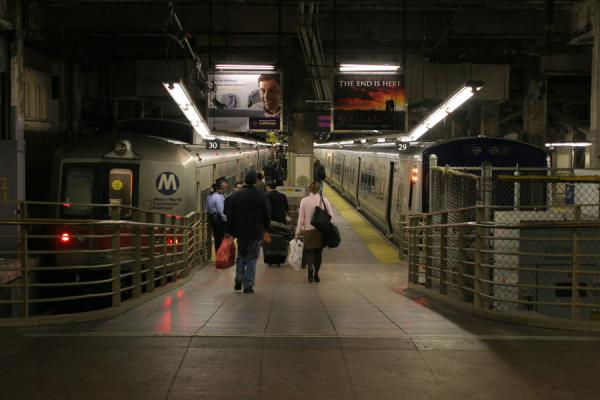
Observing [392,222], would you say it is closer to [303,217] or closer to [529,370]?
[303,217]

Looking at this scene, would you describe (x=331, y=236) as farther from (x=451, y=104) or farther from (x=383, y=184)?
(x=383, y=184)

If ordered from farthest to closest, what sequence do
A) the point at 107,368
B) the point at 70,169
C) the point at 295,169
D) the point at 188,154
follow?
the point at 295,169 < the point at 188,154 < the point at 70,169 < the point at 107,368

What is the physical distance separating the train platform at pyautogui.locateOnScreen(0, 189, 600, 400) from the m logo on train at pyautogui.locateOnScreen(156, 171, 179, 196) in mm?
5263

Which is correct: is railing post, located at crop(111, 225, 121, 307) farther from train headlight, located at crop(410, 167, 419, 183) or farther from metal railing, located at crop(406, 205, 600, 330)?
train headlight, located at crop(410, 167, 419, 183)

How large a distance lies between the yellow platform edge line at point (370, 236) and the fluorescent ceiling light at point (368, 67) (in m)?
4.24

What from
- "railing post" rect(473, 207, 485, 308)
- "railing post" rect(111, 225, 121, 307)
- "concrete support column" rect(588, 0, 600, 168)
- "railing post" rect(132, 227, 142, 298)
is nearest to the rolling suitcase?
"railing post" rect(132, 227, 142, 298)

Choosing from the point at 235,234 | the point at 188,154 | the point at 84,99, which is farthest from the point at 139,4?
the point at 235,234

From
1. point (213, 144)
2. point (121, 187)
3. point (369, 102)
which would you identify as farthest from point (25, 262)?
point (369, 102)

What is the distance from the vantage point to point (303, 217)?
11.9 m

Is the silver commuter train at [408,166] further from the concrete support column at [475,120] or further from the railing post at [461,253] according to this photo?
the railing post at [461,253]

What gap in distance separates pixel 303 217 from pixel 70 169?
4.42m

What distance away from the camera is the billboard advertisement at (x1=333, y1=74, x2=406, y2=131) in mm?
18625

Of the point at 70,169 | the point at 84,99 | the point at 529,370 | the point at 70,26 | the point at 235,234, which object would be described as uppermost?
the point at 70,26

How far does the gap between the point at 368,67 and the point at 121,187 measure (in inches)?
264
